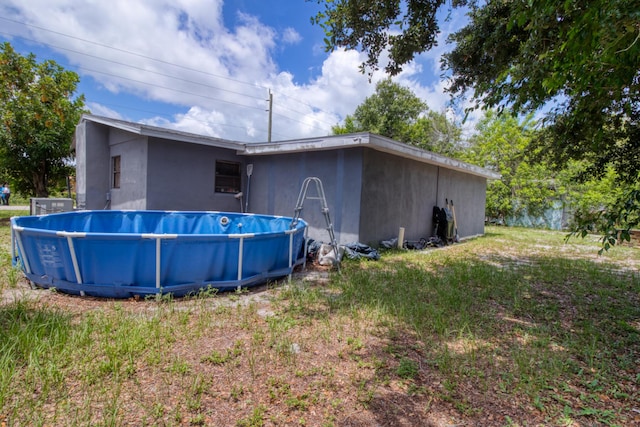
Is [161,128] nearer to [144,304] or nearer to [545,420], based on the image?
[144,304]

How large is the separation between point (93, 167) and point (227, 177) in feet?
13.9

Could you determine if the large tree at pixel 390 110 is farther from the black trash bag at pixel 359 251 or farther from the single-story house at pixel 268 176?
the black trash bag at pixel 359 251

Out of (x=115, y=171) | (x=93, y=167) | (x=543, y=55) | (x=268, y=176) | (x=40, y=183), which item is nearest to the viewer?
(x=543, y=55)

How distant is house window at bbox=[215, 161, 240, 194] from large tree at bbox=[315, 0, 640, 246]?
6.03m

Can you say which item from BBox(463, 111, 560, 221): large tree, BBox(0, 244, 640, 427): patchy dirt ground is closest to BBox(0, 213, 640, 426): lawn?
BBox(0, 244, 640, 427): patchy dirt ground

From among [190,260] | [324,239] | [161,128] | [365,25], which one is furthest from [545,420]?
[161,128]

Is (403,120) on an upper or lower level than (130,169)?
upper

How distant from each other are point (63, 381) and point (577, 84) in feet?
19.1

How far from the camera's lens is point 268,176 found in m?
9.89

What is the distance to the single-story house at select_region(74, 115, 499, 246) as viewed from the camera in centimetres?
798

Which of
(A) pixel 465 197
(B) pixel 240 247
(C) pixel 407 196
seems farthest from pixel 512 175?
(B) pixel 240 247

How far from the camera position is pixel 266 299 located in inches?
177

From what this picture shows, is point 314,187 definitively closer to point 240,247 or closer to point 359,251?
point 359,251

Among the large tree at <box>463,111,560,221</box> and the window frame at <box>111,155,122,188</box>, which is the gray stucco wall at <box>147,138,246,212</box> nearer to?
the window frame at <box>111,155,122,188</box>
